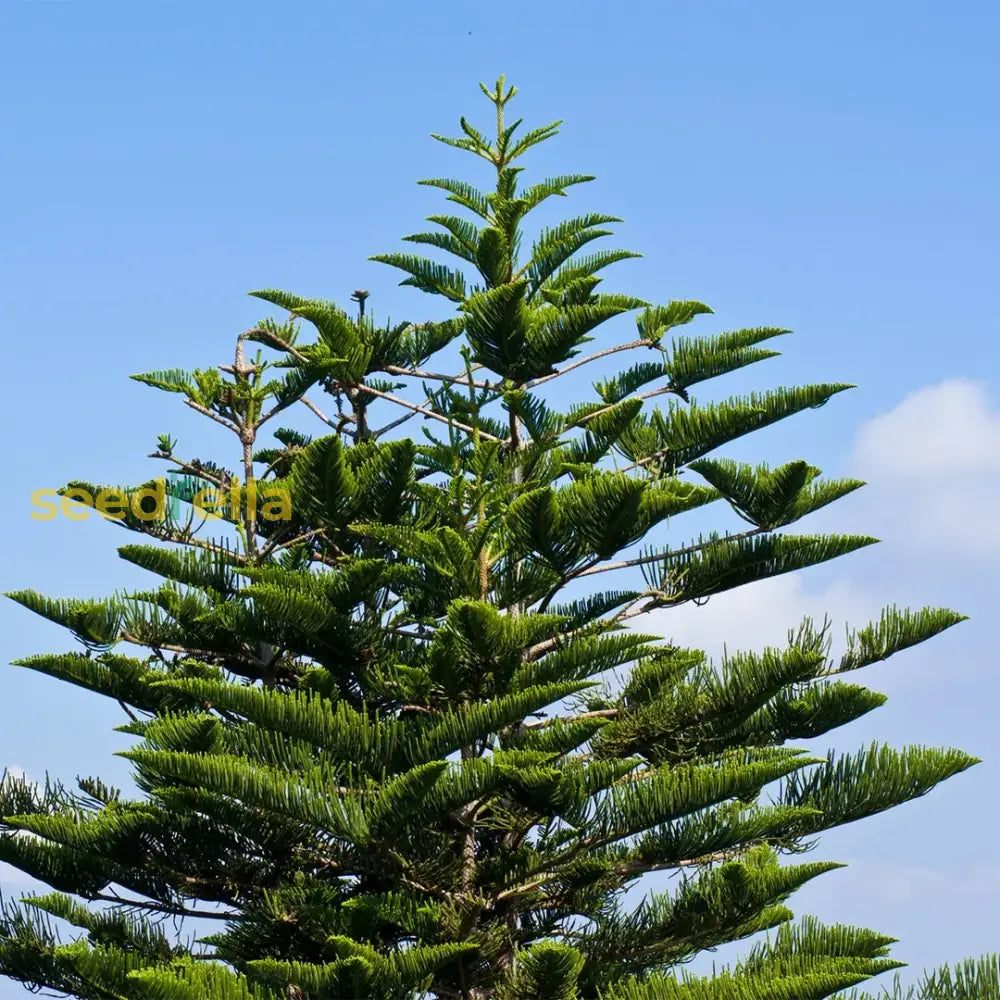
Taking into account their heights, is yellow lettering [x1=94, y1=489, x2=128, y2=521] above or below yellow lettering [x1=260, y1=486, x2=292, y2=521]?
above

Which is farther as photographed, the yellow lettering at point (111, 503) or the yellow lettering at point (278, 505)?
the yellow lettering at point (111, 503)

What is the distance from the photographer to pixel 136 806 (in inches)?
272

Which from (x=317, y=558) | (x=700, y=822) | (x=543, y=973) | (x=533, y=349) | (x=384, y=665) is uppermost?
(x=533, y=349)

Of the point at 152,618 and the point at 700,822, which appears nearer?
the point at 700,822

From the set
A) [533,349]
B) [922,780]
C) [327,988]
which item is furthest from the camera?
[533,349]

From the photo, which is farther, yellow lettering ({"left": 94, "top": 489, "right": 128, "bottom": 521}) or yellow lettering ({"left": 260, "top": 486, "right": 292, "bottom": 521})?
yellow lettering ({"left": 94, "top": 489, "right": 128, "bottom": 521})

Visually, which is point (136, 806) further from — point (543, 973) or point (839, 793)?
point (839, 793)

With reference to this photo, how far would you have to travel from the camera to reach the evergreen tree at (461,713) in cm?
631

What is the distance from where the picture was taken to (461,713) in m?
6.37

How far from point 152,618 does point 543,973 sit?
2503mm

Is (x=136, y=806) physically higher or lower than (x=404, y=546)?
lower

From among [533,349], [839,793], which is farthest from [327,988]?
[533,349]

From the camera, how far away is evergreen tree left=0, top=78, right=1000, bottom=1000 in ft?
20.7

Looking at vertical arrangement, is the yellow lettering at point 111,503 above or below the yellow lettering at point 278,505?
above
